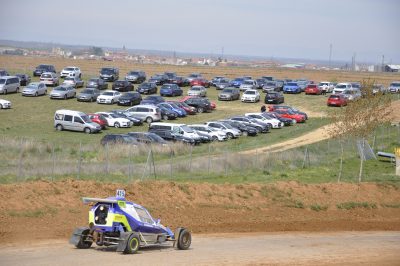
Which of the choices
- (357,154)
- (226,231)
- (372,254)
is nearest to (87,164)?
(226,231)

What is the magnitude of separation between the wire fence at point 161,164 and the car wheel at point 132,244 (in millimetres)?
10996

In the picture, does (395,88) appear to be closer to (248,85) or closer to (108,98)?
(248,85)

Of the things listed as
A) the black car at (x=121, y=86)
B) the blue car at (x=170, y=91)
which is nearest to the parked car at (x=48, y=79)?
the black car at (x=121, y=86)

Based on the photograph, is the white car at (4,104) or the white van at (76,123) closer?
the white van at (76,123)

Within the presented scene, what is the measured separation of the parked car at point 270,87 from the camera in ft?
286

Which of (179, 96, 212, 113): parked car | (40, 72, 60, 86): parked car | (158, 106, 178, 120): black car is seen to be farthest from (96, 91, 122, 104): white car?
(40, 72, 60, 86): parked car

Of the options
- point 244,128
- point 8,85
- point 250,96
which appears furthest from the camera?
point 250,96

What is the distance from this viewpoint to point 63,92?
7112 centimetres

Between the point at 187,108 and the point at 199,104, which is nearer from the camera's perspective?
the point at 187,108

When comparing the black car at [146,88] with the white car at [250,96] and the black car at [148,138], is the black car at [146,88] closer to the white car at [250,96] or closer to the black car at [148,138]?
the white car at [250,96]

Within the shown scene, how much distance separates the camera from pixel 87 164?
121 ft

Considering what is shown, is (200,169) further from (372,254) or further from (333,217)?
(372,254)

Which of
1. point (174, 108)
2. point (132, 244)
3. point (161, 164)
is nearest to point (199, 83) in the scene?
point (174, 108)

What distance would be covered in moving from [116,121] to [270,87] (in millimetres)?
34206
